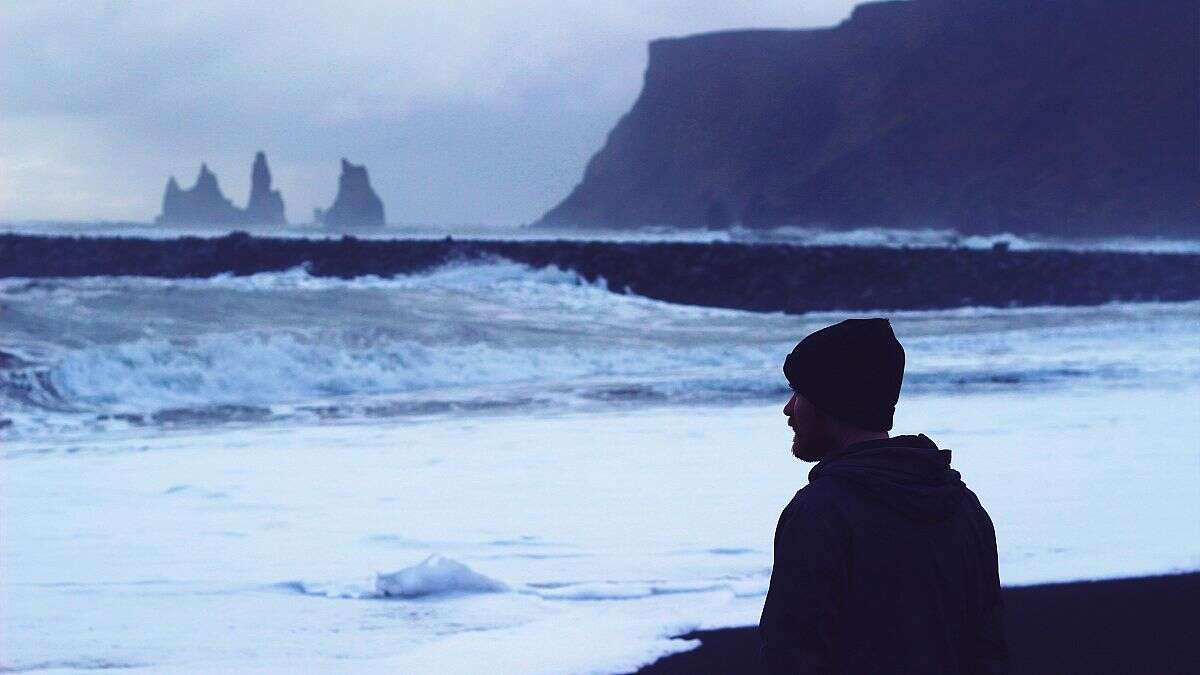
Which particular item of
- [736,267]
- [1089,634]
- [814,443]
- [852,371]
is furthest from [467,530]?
[736,267]

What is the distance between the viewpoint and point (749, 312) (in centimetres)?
3381

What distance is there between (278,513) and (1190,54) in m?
111

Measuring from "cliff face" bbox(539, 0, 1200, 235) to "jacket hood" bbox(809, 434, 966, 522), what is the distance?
10292cm

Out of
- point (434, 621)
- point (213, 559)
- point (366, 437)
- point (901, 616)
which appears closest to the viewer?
point (901, 616)

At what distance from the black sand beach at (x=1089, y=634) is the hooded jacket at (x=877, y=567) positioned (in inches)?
103

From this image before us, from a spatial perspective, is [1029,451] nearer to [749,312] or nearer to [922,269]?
[749,312]

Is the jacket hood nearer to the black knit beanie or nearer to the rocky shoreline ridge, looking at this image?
the black knit beanie

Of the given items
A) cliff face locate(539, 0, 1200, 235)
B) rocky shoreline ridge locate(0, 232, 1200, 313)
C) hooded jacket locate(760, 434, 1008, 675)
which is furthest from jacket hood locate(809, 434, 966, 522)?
cliff face locate(539, 0, 1200, 235)

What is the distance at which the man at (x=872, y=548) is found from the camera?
194 cm

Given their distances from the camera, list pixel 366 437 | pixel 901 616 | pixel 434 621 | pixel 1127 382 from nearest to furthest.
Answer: pixel 901 616 → pixel 434 621 → pixel 366 437 → pixel 1127 382

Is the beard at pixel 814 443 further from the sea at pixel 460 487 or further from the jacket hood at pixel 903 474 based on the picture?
the sea at pixel 460 487

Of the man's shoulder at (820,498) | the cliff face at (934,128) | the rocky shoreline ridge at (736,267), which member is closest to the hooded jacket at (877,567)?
the man's shoulder at (820,498)

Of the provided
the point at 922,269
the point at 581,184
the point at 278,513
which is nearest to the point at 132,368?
the point at 278,513

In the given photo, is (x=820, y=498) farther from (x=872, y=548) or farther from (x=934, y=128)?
(x=934, y=128)
